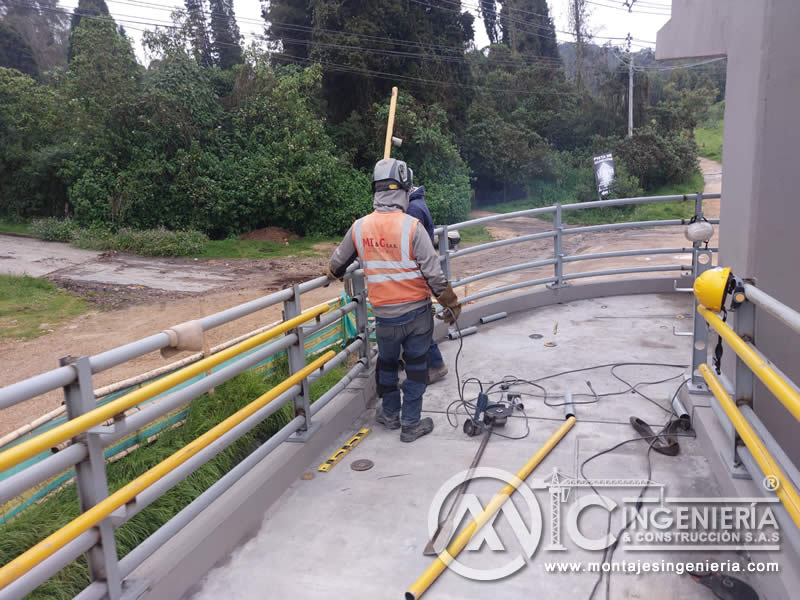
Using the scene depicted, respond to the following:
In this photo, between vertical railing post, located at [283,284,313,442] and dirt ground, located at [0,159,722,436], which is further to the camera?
dirt ground, located at [0,159,722,436]

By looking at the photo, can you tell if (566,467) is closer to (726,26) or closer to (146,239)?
(726,26)

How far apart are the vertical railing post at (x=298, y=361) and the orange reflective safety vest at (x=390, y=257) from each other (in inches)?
23.3

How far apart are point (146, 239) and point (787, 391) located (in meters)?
22.8

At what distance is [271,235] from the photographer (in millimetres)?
25469

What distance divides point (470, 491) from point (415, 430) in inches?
33.5

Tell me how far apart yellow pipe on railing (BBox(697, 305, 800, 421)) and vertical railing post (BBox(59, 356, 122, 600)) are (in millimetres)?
2430

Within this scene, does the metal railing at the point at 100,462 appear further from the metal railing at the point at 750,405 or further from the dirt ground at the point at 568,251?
the dirt ground at the point at 568,251

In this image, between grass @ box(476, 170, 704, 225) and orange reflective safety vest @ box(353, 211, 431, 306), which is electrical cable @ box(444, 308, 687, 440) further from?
grass @ box(476, 170, 704, 225)

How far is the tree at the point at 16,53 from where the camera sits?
40000 millimetres

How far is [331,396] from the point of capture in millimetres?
4766

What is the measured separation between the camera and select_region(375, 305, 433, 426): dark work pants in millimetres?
4605

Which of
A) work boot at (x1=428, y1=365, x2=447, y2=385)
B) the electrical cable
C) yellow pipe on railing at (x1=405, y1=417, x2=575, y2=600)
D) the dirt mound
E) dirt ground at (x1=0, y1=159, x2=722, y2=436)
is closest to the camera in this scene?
yellow pipe on railing at (x1=405, y1=417, x2=575, y2=600)

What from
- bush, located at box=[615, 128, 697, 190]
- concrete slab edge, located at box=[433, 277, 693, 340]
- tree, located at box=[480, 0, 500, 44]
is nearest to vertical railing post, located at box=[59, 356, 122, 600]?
concrete slab edge, located at box=[433, 277, 693, 340]

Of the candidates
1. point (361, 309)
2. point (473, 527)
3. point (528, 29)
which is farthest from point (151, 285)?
point (528, 29)
